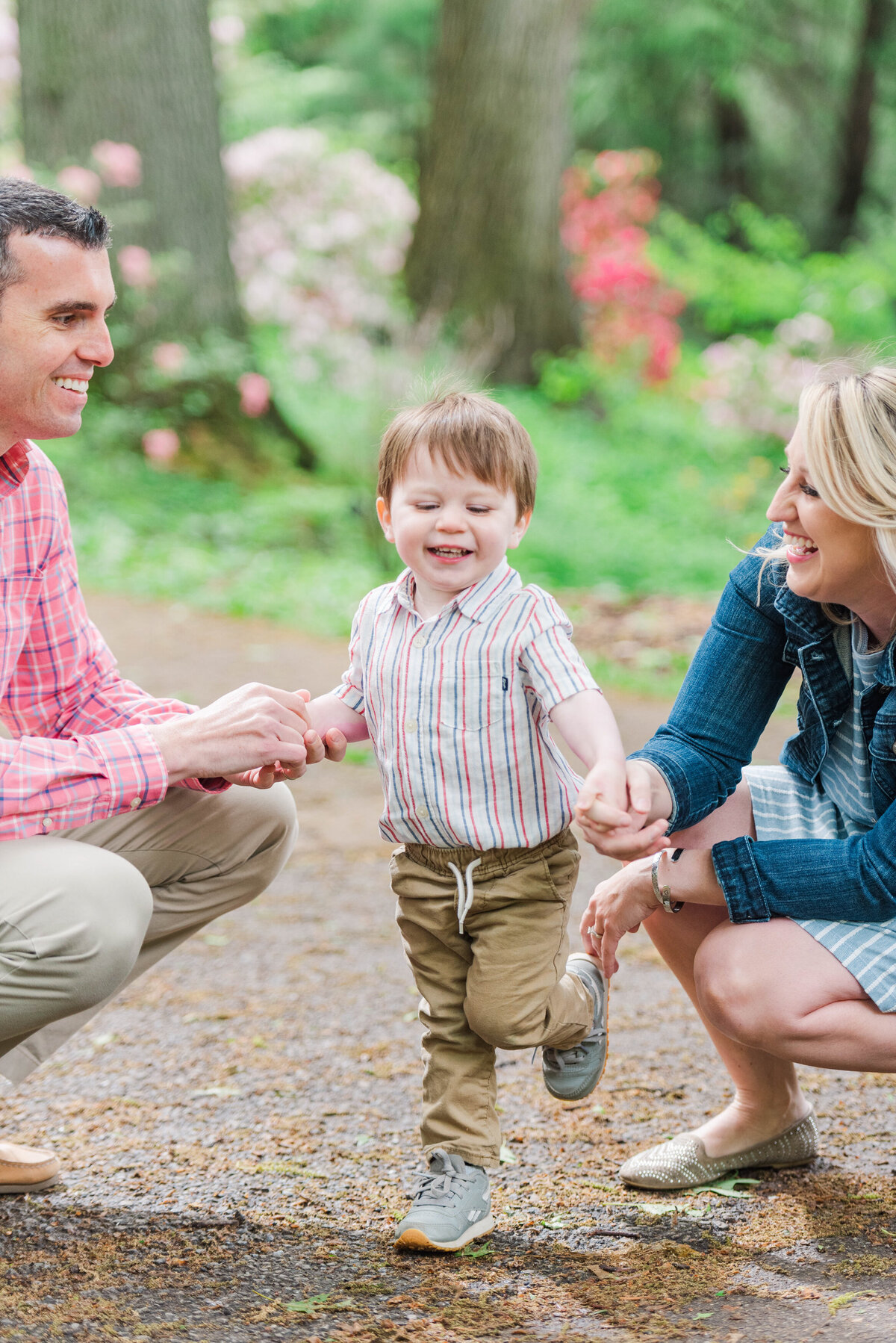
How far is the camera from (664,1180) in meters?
2.33

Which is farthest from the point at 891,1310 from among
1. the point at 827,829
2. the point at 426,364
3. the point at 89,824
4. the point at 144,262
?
the point at 144,262

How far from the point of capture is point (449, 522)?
2.13m

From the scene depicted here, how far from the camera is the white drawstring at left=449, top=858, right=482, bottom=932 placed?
2.19 metres

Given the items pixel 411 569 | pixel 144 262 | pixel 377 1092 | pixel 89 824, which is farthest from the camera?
pixel 144 262

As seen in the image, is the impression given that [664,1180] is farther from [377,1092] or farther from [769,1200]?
[377,1092]

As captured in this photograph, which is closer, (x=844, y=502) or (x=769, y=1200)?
(x=844, y=502)

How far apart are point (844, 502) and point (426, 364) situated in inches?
231

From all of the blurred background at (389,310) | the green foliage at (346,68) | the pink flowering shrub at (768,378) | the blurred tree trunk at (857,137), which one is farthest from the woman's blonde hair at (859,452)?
the blurred tree trunk at (857,137)

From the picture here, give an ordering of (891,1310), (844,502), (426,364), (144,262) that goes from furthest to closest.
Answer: (144,262)
(426,364)
(844,502)
(891,1310)

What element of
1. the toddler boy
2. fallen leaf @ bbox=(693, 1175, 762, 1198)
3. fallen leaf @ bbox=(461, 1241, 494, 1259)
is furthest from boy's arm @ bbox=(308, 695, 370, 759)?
fallen leaf @ bbox=(693, 1175, 762, 1198)

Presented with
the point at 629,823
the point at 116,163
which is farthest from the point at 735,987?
the point at 116,163

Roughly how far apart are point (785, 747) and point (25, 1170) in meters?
1.49

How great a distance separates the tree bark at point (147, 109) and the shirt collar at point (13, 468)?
641 cm

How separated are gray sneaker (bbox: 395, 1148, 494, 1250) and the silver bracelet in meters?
0.52
